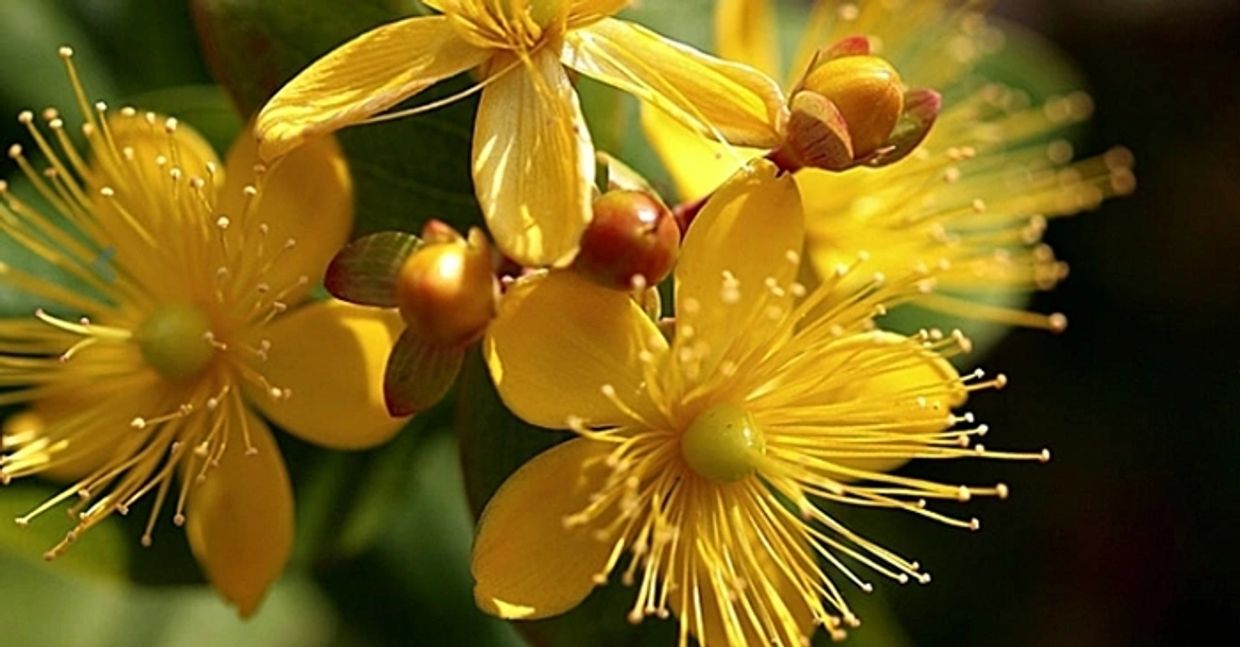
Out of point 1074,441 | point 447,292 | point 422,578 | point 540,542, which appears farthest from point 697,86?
point 1074,441

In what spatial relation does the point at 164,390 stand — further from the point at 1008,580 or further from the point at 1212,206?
the point at 1212,206

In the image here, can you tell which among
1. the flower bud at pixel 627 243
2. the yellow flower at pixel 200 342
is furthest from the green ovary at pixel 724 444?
the yellow flower at pixel 200 342

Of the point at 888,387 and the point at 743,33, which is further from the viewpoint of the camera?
the point at 743,33

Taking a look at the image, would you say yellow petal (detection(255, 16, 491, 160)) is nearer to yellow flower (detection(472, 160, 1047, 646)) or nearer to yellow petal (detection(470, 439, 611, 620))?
yellow flower (detection(472, 160, 1047, 646))

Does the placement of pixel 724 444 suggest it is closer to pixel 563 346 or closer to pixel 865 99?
pixel 563 346

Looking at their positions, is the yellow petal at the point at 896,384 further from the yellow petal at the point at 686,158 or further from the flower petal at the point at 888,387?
the yellow petal at the point at 686,158
